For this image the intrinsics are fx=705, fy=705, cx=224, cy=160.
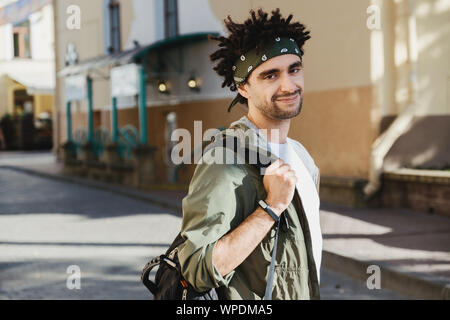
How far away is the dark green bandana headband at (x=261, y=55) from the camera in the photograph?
217 cm

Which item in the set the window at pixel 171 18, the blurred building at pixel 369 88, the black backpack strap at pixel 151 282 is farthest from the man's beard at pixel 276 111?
the window at pixel 171 18

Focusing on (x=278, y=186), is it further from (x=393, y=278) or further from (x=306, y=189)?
(x=393, y=278)

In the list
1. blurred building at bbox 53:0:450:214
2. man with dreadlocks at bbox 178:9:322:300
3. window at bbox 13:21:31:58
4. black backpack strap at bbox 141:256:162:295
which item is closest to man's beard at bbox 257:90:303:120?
man with dreadlocks at bbox 178:9:322:300

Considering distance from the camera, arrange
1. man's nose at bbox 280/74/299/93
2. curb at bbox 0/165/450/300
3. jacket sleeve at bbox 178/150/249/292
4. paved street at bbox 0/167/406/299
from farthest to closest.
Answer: paved street at bbox 0/167/406/299 → curb at bbox 0/165/450/300 → man's nose at bbox 280/74/299/93 → jacket sleeve at bbox 178/150/249/292

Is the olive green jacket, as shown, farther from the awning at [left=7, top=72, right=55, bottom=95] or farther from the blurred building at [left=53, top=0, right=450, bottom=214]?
the awning at [left=7, top=72, right=55, bottom=95]

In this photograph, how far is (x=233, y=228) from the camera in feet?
6.81

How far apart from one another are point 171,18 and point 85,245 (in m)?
10.6

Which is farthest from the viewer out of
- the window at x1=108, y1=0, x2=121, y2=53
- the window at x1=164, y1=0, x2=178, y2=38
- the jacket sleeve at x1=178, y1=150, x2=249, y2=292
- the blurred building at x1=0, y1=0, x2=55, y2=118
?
the blurred building at x1=0, y1=0, x2=55, y2=118

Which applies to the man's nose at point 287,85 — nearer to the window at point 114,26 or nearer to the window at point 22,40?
the window at point 114,26

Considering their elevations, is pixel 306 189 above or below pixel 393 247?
above

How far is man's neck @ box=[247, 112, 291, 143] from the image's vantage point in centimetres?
221

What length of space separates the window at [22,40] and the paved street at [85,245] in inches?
750

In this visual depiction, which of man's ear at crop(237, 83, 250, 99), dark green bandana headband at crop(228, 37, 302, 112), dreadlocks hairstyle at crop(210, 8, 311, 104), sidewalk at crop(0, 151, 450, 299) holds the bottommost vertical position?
sidewalk at crop(0, 151, 450, 299)

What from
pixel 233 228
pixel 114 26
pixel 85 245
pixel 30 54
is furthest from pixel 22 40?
pixel 233 228
